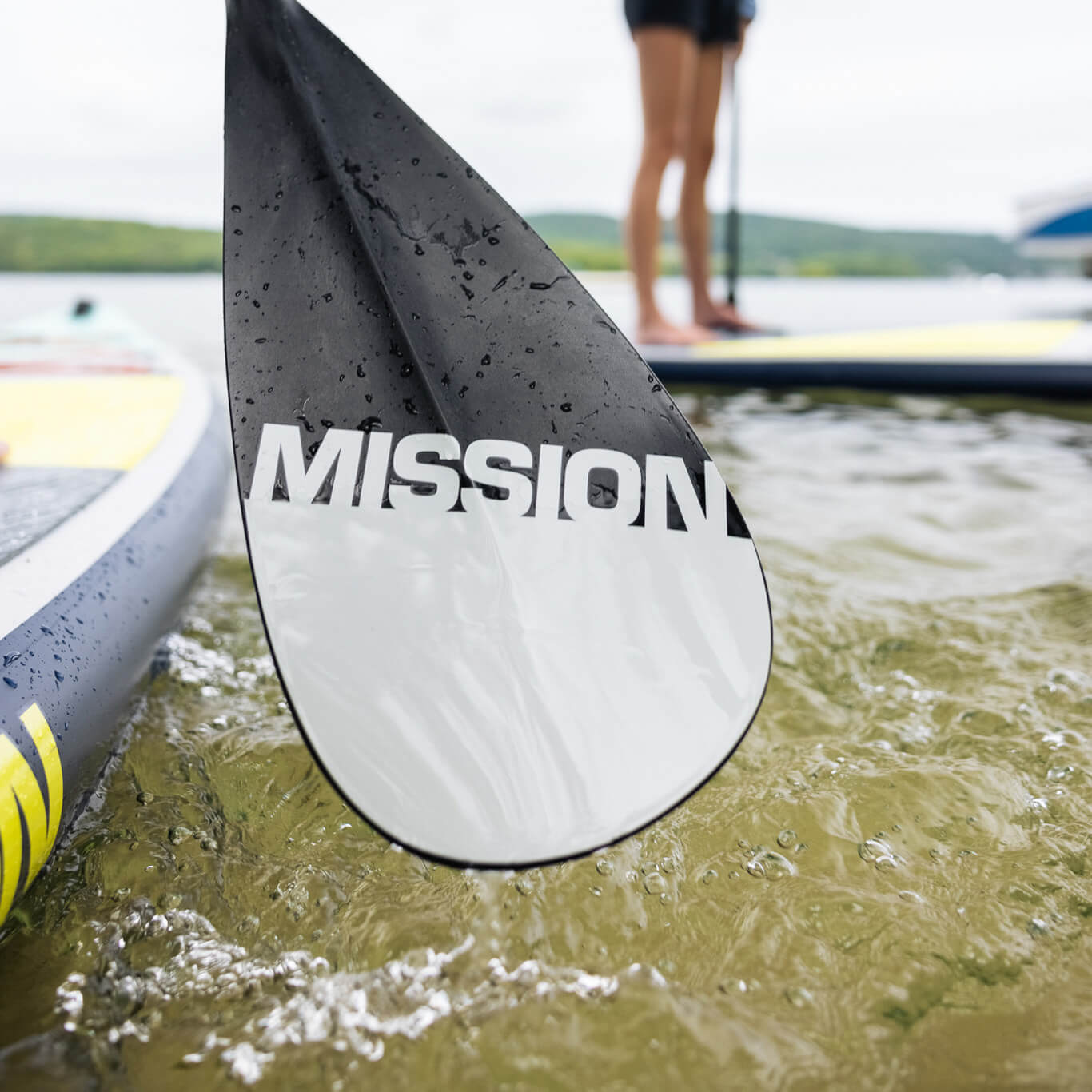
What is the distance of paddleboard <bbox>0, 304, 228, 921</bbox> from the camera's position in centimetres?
81

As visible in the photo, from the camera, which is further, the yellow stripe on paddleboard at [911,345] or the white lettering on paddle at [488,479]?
the yellow stripe on paddleboard at [911,345]

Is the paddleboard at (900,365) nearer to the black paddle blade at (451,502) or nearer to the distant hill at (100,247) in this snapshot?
the black paddle blade at (451,502)

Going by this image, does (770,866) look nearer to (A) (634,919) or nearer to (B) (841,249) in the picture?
(A) (634,919)

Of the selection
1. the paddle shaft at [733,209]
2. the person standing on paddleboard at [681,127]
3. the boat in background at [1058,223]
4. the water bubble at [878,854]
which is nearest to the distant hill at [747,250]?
the boat in background at [1058,223]

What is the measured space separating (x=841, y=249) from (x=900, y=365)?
154ft

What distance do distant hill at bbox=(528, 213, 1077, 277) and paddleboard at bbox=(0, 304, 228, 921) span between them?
33.6m

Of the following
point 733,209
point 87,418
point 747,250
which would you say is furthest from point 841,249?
point 87,418

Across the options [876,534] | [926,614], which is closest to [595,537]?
[926,614]

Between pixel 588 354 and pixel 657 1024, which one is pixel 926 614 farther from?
pixel 657 1024

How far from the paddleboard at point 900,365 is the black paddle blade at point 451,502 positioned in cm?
252

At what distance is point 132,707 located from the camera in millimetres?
1160

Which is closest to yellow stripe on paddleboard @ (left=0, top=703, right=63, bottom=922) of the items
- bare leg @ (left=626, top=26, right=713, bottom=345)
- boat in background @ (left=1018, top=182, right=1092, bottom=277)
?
bare leg @ (left=626, top=26, right=713, bottom=345)

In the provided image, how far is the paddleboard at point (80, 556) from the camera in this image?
806mm

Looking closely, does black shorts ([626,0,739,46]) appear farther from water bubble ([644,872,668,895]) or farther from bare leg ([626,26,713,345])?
water bubble ([644,872,668,895])
